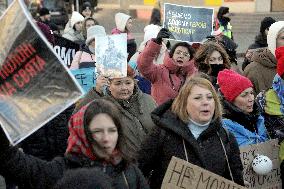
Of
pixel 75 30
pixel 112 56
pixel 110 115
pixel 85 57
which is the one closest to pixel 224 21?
pixel 75 30

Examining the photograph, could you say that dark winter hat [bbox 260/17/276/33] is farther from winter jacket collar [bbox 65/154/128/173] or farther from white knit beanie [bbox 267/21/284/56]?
winter jacket collar [bbox 65/154/128/173]

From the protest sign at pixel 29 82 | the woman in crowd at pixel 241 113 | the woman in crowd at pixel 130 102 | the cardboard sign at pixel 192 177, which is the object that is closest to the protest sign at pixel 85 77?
the woman in crowd at pixel 130 102

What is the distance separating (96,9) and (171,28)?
22.9 meters

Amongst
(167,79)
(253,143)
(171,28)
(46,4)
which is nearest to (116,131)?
(253,143)

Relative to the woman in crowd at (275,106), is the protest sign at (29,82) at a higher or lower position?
A: higher

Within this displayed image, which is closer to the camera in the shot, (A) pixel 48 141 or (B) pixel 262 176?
(B) pixel 262 176

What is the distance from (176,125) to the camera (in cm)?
385

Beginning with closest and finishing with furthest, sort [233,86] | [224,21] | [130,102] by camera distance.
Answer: [233,86] < [130,102] < [224,21]

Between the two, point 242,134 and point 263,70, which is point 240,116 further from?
point 263,70

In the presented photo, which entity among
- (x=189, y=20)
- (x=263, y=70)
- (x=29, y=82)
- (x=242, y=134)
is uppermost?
(x=29, y=82)

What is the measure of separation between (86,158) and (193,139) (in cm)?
87

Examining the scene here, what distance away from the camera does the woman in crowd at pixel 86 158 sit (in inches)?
124

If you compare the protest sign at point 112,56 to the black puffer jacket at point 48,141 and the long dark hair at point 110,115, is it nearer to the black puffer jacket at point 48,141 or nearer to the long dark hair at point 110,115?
the black puffer jacket at point 48,141

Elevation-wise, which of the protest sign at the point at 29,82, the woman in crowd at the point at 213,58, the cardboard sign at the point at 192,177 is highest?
the protest sign at the point at 29,82
